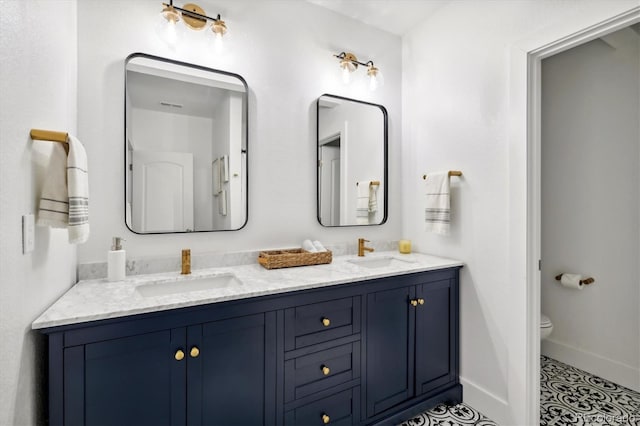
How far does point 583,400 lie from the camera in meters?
2.04

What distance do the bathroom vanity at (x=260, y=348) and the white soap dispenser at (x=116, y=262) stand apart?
6cm

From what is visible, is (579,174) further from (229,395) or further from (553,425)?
(229,395)

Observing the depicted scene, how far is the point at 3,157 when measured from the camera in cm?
85

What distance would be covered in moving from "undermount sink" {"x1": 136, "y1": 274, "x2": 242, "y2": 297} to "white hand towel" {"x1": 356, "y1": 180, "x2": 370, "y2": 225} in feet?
3.52

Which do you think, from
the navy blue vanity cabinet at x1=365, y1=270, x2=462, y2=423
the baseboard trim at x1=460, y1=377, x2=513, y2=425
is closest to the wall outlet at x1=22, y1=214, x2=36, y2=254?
the navy blue vanity cabinet at x1=365, y1=270, x2=462, y2=423

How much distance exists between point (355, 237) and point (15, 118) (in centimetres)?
193

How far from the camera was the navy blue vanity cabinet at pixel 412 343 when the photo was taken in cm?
173

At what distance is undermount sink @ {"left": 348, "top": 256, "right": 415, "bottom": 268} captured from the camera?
218 centimetres

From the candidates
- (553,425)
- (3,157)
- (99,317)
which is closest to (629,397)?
(553,425)

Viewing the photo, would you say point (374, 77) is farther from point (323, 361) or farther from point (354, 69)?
point (323, 361)

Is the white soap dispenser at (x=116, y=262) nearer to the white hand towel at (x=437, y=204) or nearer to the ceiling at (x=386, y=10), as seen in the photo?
the white hand towel at (x=437, y=204)

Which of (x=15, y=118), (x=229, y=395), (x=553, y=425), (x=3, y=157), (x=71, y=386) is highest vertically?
(x=15, y=118)

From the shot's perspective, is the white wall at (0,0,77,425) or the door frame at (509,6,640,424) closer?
the white wall at (0,0,77,425)

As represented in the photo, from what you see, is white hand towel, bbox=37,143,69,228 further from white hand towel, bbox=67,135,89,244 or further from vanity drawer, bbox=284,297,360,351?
vanity drawer, bbox=284,297,360,351
